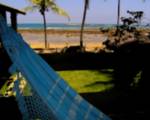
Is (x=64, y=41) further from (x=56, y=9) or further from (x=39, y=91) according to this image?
(x=39, y=91)

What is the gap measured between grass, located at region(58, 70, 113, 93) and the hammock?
3.43 m

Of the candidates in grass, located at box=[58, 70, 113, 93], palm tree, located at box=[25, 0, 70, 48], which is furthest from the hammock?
palm tree, located at box=[25, 0, 70, 48]

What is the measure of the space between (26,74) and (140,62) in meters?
2.04

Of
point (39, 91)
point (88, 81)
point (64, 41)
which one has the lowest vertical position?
point (64, 41)

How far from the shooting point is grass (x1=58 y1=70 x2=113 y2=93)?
25.8 ft

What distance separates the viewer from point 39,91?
11.8 ft

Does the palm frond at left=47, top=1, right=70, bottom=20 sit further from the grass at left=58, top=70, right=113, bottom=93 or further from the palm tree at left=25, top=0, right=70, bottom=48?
the grass at left=58, top=70, right=113, bottom=93

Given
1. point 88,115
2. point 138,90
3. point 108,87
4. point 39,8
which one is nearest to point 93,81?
point 108,87

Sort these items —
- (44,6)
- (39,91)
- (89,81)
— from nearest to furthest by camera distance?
(39,91), (89,81), (44,6)

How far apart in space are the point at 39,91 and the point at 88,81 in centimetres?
524

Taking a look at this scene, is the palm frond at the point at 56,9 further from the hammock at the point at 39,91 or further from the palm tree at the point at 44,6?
the hammock at the point at 39,91

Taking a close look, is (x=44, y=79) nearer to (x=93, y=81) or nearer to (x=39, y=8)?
(x=93, y=81)

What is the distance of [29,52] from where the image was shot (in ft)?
13.3

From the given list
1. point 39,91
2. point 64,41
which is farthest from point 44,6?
point 39,91
